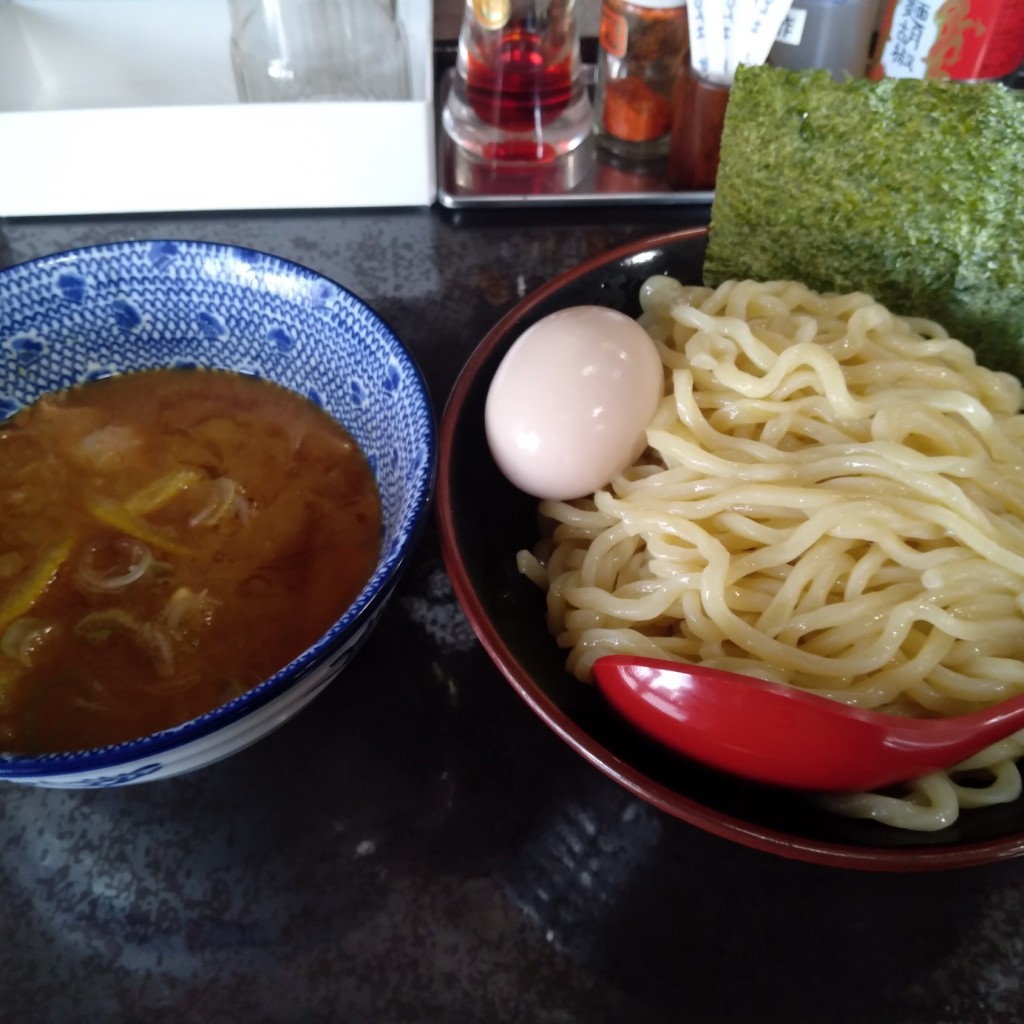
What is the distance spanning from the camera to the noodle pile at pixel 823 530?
0.86 meters

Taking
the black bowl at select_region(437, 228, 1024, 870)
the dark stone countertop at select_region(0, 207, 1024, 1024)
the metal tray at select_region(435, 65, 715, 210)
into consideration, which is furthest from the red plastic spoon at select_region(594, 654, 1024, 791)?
the metal tray at select_region(435, 65, 715, 210)

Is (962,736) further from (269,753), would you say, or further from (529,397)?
(269,753)

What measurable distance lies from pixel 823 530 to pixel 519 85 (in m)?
1.04

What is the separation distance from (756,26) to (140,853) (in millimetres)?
1345

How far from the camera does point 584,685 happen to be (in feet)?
2.88

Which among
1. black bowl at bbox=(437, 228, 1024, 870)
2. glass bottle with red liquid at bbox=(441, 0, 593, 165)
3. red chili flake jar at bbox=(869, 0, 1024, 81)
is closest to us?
black bowl at bbox=(437, 228, 1024, 870)

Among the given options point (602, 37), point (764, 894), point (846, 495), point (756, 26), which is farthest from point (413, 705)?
point (602, 37)

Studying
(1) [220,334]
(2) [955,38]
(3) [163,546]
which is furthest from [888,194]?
(3) [163,546]

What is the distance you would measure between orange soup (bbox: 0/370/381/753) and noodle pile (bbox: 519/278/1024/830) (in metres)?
0.25

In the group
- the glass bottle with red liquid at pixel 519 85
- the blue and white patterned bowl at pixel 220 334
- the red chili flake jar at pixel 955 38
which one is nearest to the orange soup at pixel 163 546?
the blue and white patterned bowl at pixel 220 334

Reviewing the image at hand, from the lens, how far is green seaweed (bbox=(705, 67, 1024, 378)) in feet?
3.20

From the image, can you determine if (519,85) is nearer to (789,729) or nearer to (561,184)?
(561,184)

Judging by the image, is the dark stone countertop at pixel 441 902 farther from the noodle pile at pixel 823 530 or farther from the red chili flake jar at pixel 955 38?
the red chili flake jar at pixel 955 38

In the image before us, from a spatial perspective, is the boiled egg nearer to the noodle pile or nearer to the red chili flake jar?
the noodle pile
